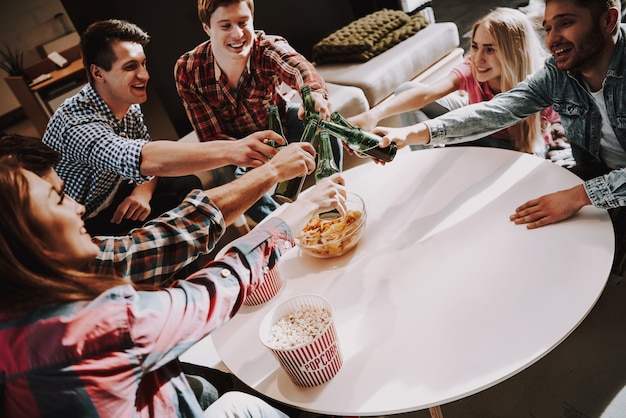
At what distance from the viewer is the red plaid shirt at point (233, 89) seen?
2281 millimetres

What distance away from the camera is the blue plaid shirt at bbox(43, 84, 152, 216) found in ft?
5.90

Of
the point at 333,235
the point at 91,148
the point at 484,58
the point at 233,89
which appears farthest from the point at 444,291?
the point at 233,89

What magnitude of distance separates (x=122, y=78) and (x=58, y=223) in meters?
1.38

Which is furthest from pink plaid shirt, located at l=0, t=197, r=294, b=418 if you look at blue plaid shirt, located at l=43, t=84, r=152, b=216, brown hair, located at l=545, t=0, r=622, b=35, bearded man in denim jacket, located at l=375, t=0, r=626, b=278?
brown hair, located at l=545, t=0, r=622, b=35

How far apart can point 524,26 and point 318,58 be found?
1853 mm

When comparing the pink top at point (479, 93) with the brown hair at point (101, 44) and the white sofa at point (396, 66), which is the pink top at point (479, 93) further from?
the brown hair at point (101, 44)

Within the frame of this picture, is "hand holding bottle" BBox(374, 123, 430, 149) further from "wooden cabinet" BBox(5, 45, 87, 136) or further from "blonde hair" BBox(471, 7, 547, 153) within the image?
"wooden cabinet" BBox(5, 45, 87, 136)

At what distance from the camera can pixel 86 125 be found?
1906 mm

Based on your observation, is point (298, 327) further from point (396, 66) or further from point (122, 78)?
point (396, 66)

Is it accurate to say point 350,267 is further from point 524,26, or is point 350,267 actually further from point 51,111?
point 51,111

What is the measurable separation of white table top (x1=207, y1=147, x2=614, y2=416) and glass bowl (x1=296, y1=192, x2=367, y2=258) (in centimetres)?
4

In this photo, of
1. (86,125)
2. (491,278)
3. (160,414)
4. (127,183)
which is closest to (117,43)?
(86,125)

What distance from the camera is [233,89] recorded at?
2330 millimetres

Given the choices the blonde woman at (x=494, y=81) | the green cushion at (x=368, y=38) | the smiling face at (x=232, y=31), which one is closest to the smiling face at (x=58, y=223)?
the blonde woman at (x=494, y=81)
